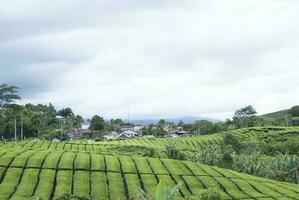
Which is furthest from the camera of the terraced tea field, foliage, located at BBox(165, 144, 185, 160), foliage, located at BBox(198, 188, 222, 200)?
foliage, located at BBox(165, 144, 185, 160)

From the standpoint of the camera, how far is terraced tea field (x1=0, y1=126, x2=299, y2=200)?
7966cm

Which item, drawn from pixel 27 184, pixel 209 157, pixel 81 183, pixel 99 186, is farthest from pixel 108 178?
pixel 209 157

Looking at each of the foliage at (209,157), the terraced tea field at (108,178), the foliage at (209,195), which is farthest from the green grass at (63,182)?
the foliage at (209,157)

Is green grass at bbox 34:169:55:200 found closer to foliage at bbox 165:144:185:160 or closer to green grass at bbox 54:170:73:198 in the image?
green grass at bbox 54:170:73:198

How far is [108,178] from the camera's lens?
290 ft

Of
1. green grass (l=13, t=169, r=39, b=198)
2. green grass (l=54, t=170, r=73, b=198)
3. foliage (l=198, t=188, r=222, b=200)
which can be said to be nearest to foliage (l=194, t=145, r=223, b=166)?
green grass (l=54, t=170, r=73, b=198)

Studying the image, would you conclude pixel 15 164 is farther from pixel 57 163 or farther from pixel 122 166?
pixel 122 166

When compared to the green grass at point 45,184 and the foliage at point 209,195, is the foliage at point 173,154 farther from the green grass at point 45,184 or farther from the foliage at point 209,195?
the foliage at point 209,195

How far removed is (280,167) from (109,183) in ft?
174

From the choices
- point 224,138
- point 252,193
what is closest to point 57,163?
point 252,193

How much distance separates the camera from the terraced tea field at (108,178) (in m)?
79.7

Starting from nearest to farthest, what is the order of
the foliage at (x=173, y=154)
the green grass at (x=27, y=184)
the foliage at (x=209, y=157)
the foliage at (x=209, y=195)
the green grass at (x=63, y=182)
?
the foliage at (x=209, y=195) → the green grass at (x=27, y=184) → the green grass at (x=63, y=182) → the foliage at (x=209, y=157) → the foliage at (x=173, y=154)

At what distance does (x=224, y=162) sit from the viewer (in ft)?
469

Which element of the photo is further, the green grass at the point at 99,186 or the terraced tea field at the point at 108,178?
the terraced tea field at the point at 108,178
